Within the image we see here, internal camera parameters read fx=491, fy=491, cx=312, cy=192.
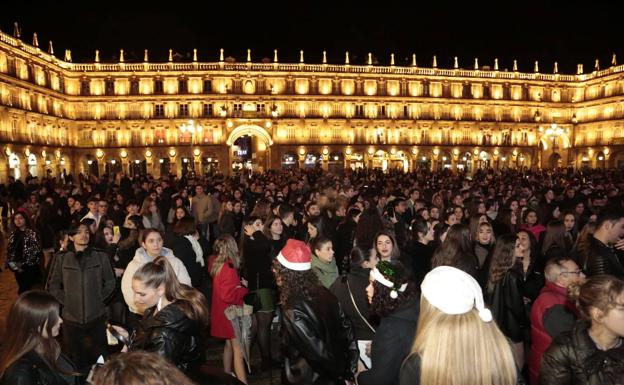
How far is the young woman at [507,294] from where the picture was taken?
5.10m

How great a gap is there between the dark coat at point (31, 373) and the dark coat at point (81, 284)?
2681mm

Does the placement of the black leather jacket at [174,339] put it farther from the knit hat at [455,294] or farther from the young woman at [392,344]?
the knit hat at [455,294]

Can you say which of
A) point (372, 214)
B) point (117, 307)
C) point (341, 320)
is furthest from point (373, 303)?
point (117, 307)

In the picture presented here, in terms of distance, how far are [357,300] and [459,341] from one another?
83.8 inches

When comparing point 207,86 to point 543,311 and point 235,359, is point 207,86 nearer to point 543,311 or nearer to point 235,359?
point 235,359

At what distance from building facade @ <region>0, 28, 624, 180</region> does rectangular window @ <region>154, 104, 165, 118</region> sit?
4.6 inches

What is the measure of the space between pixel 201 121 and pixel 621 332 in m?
56.3

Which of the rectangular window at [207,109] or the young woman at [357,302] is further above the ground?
the rectangular window at [207,109]

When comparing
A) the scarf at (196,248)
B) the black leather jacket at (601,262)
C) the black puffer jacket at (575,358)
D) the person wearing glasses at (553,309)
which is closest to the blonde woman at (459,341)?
the black puffer jacket at (575,358)

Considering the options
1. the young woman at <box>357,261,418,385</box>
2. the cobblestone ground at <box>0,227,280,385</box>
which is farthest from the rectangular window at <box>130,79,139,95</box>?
the young woman at <box>357,261,418,385</box>

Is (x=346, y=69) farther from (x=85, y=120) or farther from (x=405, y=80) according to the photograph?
(x=85, y=120)

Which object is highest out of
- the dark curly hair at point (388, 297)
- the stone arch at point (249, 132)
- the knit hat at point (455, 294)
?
the stone arch at point (249, 132)

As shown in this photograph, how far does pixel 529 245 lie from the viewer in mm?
6309

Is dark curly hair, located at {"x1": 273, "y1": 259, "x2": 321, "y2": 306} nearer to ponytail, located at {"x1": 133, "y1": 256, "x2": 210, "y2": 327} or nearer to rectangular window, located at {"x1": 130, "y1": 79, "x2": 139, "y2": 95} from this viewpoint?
ponytail, located at {"x1": 133, "y1": 256, "x2": 210, "y2": 327}
